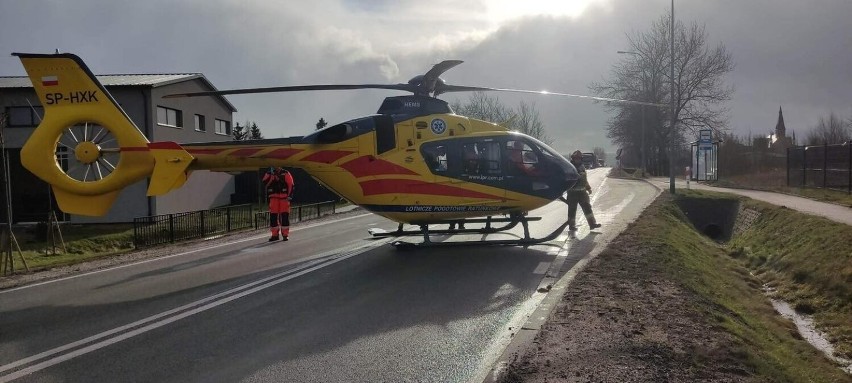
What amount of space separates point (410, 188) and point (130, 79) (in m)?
21.2

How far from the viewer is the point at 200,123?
103ft

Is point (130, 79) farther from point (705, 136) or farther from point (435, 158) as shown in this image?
point (705, 136)

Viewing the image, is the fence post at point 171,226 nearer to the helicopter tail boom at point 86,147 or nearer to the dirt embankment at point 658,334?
the helicopter tail boom at point 86,147

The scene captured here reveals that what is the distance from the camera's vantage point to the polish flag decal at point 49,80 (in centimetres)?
1028

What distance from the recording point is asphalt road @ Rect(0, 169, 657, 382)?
17.9 ft

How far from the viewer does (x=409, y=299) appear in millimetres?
8117

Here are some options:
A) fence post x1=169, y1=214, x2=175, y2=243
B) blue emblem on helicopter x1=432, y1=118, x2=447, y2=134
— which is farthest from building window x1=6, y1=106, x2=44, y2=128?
blue emblem on helicopter x1=432, y1=118, x2=447, y2=134

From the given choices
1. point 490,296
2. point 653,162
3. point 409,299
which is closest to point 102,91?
point 409,299

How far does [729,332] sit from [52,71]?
36.1 ft

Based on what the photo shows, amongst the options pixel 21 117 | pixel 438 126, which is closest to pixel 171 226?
pixel 438 126

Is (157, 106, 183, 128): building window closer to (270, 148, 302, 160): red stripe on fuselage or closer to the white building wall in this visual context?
the white building wall

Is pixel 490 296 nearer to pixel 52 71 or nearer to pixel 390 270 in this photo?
pixel 390 270

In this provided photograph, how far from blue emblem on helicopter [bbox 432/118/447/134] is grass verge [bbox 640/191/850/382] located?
463 cm

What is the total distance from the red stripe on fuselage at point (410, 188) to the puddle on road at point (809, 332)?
6.00 metres
